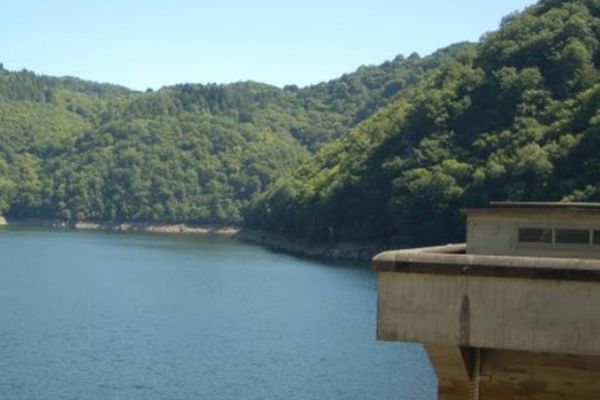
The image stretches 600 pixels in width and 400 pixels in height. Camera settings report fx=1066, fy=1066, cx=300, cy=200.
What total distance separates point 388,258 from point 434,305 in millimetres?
564

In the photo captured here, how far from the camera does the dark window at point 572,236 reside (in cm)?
1071

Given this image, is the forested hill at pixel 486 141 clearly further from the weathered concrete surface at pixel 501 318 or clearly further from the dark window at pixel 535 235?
the weathered concrete surface at pixel 501 318

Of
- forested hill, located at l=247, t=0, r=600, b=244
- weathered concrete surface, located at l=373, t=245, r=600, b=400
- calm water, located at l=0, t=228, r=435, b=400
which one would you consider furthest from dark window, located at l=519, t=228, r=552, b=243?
forested hill, located at l=247, t=0, r=600, b=244

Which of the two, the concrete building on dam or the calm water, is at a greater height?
the concrete building on dam

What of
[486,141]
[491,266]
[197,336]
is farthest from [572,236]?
[486,141]

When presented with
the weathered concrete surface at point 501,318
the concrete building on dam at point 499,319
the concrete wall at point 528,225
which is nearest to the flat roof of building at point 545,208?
the concrete wall at point 528,225

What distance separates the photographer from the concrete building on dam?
8.79m

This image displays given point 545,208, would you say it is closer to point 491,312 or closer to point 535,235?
point 535,235

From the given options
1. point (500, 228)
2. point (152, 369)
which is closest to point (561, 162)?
point (152, 369)

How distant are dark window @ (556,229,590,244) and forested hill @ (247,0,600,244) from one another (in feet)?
259

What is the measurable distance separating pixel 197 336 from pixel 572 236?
1918 inches

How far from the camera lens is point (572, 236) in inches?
424

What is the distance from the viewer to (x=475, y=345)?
29.3 feet

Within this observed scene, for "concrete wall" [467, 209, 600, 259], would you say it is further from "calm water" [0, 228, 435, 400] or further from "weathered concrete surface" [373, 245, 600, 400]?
"calm water" [0, 228, 435, 400]
